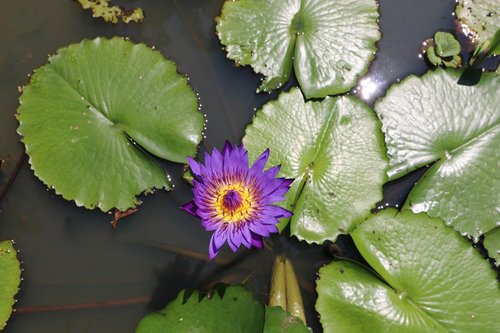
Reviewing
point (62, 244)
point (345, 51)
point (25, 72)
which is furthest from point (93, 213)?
point (345, 51)

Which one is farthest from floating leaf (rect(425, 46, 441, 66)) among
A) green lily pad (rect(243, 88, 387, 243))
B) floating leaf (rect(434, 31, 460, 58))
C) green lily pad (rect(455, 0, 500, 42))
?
green lily pad (rect(243, 88, 387, 243))

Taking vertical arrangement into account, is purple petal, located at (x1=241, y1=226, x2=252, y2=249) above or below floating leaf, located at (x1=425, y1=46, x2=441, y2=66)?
below

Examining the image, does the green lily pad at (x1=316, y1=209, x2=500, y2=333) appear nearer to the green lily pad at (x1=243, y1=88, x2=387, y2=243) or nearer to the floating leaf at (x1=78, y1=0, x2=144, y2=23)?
the green lily pad at (x1=243, y1=88, x2=387, y2=243)

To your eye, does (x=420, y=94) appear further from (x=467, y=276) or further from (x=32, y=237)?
(x=32, y=237)

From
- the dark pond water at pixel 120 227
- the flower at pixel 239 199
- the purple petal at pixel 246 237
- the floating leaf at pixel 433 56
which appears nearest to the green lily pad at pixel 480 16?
the dark pond water at pixel 120 227

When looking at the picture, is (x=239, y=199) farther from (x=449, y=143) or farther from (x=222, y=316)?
(x=449, y=143)

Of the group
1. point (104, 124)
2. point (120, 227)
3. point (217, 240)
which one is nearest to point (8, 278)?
point (120, 227)
